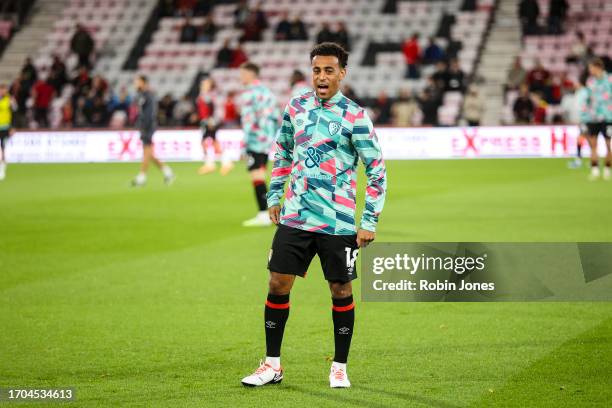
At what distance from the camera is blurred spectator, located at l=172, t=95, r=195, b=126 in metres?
Result: 34.2

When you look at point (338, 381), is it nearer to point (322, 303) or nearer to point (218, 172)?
point (322, 303)

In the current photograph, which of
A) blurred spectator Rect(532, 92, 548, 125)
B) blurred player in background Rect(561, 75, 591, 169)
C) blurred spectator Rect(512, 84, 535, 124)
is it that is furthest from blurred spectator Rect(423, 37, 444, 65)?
blurred player in background Rect(561, 75, 591, 169)

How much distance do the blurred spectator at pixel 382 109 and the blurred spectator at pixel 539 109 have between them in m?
4.78

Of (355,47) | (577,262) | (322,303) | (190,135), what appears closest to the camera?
(577,262)

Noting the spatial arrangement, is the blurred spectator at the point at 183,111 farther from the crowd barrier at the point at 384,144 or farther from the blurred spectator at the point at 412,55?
the blurred spectator at the point at 412,55

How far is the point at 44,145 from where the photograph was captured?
32.0 m

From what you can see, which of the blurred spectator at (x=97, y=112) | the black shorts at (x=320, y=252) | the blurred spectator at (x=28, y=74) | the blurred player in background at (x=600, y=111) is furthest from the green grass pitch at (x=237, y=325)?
the blurred spectator at (x=28, y=74)

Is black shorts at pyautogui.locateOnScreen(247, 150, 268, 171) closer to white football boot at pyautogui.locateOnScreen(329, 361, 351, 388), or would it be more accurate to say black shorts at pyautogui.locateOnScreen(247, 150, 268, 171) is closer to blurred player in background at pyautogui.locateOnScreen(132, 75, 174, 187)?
blurred player in background at pyautogui.locateOnScreen(132, 75, 174, 187)

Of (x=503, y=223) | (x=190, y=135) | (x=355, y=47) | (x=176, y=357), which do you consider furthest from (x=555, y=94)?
(x=176, y=357)

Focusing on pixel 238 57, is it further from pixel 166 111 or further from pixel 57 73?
pixel 57 73

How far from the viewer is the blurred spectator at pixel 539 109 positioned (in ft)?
101

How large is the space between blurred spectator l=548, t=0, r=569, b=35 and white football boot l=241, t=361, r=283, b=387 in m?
30.0

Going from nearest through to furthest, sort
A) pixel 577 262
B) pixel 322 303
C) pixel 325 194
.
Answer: pixel 325 194
pixel 577 262
pixel 322 303

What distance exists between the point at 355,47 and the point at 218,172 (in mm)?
12158
